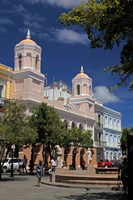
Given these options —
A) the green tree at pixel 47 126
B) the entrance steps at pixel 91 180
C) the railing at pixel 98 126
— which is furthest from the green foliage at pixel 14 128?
the railing at pixel 98 126

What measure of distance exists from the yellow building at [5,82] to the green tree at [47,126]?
25.0 feet

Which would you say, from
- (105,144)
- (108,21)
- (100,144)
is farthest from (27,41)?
(108,21)

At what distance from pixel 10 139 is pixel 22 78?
2402 cm

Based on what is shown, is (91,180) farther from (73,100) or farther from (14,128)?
(73,100)

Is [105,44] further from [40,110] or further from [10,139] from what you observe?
[40,110]

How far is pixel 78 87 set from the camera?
6238cm

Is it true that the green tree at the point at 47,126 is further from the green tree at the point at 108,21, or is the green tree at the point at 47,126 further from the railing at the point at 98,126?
the railing at the point at 98,126

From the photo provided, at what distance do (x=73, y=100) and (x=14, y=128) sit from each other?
39.1 metres

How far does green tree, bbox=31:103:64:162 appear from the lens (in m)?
35.8

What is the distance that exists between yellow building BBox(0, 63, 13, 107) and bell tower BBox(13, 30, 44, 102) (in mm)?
763

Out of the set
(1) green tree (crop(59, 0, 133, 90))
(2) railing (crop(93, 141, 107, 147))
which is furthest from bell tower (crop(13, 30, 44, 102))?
(1) green tree (crop(59, 0, 133, 90))

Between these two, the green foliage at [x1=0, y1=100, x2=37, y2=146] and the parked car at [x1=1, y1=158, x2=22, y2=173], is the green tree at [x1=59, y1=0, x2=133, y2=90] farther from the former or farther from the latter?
the parked car at [x1=1, y1=158, x2=22, y2=173]

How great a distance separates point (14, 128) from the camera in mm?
23344

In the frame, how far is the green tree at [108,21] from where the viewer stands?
9172 mm
